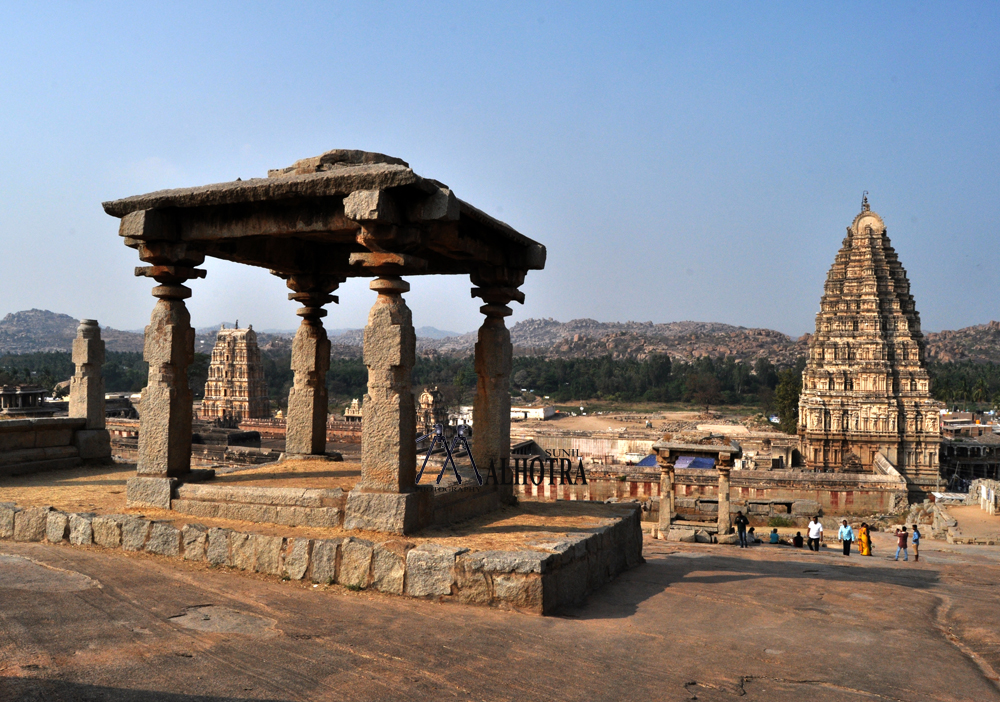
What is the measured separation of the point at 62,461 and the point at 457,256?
718 centimetres

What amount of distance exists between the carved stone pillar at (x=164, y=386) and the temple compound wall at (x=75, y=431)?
147 inches

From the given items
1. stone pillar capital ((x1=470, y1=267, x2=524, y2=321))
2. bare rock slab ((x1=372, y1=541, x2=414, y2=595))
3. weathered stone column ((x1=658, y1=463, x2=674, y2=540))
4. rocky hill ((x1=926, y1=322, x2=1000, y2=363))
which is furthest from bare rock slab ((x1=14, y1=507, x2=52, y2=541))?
rocky hill ((x1=926, y1=322, x2=1000, y2=363))

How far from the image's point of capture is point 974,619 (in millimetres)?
6406

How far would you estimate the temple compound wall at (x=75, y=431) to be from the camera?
10.6 m

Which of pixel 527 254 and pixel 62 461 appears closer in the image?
pixel 527 254

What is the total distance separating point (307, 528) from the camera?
22.8ft

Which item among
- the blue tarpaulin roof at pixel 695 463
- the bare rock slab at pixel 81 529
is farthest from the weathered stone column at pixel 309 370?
the blue tarpaulin roof at pixel 695 463

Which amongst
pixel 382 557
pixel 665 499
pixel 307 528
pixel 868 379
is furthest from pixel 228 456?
pixel 868 379

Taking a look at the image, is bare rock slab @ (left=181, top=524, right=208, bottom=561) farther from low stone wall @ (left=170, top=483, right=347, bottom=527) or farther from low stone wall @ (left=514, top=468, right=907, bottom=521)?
low stone wall @ (left=514, top=468, right=907, bottom=521)

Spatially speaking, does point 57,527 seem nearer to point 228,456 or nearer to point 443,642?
point 443,642

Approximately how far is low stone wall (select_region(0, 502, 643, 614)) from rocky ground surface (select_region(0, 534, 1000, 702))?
14 cm

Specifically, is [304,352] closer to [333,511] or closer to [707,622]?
[333,511]

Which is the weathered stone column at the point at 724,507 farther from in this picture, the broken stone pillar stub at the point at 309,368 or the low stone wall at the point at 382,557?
the low stone wall at the point at 382,557

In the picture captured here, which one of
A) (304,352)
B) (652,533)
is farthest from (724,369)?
(304,352)
